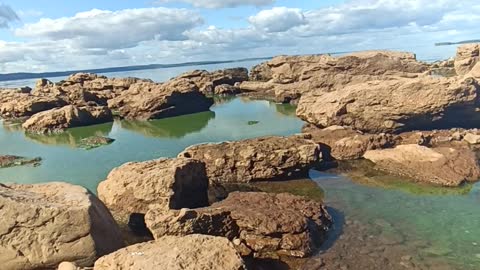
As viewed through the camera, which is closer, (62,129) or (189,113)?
(62,129)

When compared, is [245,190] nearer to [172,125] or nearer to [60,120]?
[172,125]

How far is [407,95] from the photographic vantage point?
20.9 meters

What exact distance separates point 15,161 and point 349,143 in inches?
646

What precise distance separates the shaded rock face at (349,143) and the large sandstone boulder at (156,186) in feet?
21.9

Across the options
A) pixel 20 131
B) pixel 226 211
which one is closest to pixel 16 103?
pixel 20 131

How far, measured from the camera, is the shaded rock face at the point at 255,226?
10.5m

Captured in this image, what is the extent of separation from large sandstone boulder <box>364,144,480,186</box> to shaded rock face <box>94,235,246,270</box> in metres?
10.0

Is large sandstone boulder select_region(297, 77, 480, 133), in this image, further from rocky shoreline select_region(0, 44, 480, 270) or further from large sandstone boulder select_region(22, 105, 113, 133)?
large sandstone boulder select_region(22, 105, 113, 133)

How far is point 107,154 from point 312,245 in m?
15.2

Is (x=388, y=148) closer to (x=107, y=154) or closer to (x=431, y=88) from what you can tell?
(x=431, y=88)

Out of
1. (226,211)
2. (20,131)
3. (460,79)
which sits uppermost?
(460,79)

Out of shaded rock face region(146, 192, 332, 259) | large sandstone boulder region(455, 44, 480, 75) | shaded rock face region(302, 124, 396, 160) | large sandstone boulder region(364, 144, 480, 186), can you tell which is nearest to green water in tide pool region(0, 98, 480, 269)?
large sandstone boulder region(364, 144, 480, 186)

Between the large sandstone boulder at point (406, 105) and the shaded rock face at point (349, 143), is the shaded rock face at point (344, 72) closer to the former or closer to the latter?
the large sandstone boulder at point (406, 105)

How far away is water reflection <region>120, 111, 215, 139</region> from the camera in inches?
1150
